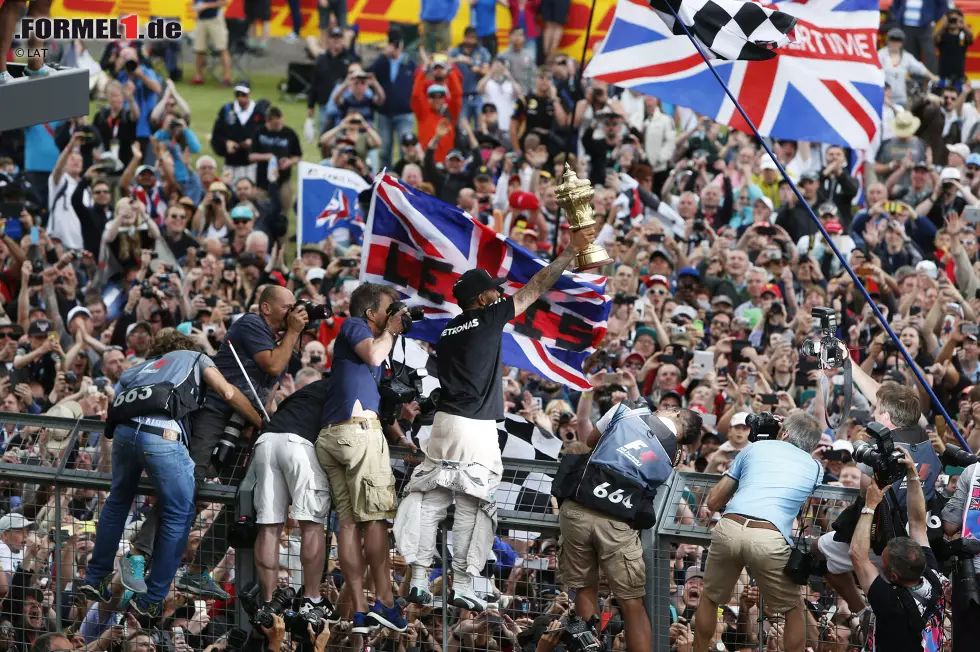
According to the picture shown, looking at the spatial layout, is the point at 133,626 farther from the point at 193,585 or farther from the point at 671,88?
the point at 671,88

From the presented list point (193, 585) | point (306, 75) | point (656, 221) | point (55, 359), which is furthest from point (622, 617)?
point (306, 75)

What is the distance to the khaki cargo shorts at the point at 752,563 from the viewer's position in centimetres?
812

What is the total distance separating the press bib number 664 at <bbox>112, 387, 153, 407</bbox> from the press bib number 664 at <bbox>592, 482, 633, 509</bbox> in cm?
248

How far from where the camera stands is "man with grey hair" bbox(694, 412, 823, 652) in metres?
8.14

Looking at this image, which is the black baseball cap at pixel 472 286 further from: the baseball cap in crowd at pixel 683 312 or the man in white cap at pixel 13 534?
the baseball cap in crowd at pixel 683 312

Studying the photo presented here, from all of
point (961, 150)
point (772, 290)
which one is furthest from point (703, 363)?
point (961, 150)

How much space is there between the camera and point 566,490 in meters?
8.45

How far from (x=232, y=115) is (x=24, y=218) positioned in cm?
384

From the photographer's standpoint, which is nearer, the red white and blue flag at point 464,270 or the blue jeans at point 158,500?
the blue jeans at point 158,500

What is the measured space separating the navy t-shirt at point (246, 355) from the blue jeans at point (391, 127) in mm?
12717

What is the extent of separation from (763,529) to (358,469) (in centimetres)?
213

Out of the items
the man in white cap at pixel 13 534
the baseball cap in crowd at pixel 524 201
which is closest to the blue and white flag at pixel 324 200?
the baseball cap in crowd at pixel 524 201

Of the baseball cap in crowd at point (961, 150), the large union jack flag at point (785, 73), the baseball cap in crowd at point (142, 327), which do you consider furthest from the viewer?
the baseball cap in crowd at point (961, 150)

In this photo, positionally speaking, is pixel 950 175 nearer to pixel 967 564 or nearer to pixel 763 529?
pixel 763 529
